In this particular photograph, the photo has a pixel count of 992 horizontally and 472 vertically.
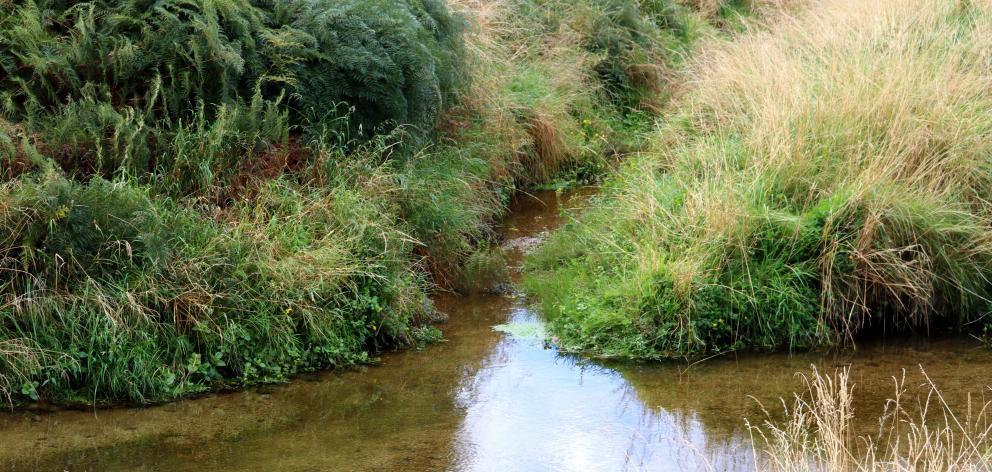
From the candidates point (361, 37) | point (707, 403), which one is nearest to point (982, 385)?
point (707, 403)

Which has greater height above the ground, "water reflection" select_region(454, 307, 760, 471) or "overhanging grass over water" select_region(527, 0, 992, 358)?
"overhanging grass over water" select_region(527, 0, 992, 358)

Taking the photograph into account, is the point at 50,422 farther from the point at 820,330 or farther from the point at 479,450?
the point at 820,330

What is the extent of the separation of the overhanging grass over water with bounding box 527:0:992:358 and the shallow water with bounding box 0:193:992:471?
0.29 metres

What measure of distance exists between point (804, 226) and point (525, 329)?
2240 mm

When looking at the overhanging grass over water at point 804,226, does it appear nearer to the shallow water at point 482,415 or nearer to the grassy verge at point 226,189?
the shallow water at point 482,415

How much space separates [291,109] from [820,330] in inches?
180

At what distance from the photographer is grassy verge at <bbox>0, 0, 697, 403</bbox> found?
662cm

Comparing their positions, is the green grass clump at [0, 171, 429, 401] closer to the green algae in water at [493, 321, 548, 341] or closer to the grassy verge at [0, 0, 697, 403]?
the grassy verge at [0, 0, 697, 403]

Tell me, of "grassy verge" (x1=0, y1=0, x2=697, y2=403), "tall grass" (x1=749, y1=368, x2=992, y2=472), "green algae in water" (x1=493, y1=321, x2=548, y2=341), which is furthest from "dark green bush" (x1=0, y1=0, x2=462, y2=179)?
"tall grass" (x1=749, y1=368, x2=992, y2=472)

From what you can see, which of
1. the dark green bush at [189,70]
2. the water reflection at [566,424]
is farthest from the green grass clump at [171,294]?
the water reflection at [566,424]

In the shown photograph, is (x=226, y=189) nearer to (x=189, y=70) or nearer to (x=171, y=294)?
(x=189, y=70)

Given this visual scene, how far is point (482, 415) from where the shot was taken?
6.55m

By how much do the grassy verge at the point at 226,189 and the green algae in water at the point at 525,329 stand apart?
601 mm

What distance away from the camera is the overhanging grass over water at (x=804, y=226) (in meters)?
7.60
